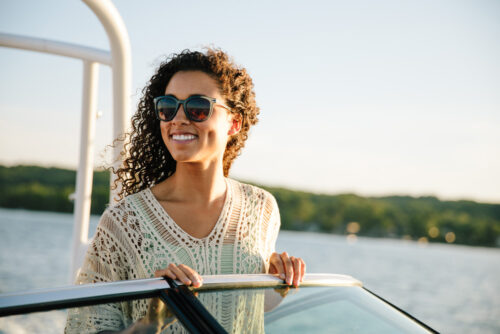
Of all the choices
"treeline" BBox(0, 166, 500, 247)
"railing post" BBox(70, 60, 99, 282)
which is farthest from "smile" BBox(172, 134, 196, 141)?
"treeline" BBox(0, 166, 500, 247)

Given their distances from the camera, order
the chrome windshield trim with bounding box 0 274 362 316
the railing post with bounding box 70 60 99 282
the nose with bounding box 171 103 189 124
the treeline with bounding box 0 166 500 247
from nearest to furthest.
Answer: the chrome windshield trim with bounding box 0 274 362 316 → the nose with bounding box 171 103 189 124 → the railing post with bounding box 70 60 99 282 → the treeline with bounding box 0 166 500 247

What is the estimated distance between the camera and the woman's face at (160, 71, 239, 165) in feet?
6.55

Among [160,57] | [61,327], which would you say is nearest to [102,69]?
[160,57]

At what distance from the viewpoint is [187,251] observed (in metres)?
1.97

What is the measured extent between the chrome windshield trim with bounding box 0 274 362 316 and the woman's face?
636 millimetres

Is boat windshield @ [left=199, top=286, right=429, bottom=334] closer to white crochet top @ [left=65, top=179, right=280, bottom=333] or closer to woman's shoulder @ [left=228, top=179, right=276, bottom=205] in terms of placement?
white crochet top @ [left=65, top=179, right=280, bottom=333]

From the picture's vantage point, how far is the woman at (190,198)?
1899 mm

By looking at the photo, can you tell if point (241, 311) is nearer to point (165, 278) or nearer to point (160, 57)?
point (165, 278)

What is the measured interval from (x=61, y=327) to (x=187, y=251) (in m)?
0.55

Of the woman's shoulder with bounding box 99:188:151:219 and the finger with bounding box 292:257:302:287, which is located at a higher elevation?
the woman's shoulder with bounding box 99:188:151:219

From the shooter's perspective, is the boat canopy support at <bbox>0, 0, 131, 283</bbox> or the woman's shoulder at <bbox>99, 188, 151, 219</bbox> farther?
the boat canopy support at <bbox>0, 0, 131, 283</bbox>

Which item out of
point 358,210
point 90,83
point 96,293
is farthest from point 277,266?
point 358,210

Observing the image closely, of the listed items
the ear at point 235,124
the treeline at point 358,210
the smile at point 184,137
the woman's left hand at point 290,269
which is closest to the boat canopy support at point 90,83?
the ear at point 235,124

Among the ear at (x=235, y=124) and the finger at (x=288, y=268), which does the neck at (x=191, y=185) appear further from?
the finger at (x=288, y=268)
